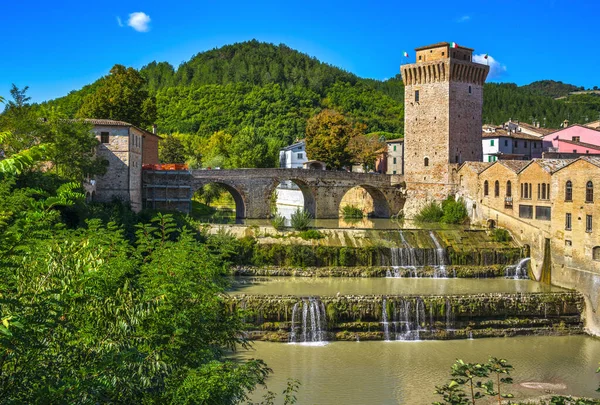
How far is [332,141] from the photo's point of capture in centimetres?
6662

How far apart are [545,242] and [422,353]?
15.2 metres

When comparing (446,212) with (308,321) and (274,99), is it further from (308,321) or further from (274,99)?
(274,99)

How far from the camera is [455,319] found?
2822 cm

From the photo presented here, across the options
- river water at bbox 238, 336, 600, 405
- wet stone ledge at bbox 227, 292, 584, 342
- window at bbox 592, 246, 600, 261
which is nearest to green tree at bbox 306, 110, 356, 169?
window at bbox 592, 246, 600, 261

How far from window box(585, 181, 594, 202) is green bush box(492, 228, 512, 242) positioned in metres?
8.77

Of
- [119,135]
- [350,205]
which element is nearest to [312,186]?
[350,205]

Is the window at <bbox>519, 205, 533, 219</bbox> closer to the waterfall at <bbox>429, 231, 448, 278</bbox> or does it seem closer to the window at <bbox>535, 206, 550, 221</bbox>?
the window at <bbox>535, 206, 550, 221</bbox>

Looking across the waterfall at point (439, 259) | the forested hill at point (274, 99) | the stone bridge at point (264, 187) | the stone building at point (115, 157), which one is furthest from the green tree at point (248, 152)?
the waterfall at point (439, 259)

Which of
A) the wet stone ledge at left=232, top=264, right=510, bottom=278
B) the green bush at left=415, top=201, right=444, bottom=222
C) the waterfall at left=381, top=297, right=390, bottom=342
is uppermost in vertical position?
the green bush at left=415, top=201, right=444, bottom=222

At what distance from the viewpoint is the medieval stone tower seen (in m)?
54.7

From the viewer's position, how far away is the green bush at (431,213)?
5341 centimetres

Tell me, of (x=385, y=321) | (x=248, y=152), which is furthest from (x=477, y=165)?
(x=248, y=152)

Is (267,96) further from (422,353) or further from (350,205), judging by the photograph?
(422,353)

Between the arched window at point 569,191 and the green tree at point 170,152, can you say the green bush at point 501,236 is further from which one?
the green tree at point 170,152
